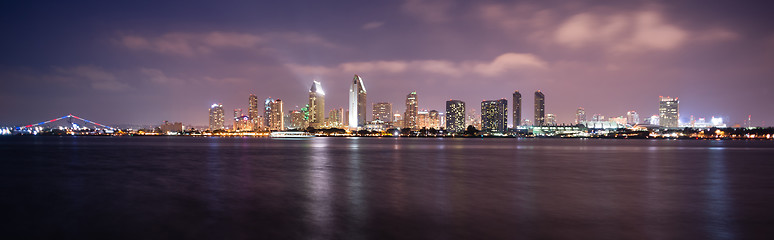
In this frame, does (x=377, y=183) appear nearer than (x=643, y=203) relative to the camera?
No

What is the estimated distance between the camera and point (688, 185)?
23.2 meters

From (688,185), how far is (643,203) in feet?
28.5

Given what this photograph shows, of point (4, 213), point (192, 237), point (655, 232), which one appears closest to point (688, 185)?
point (655, 232)

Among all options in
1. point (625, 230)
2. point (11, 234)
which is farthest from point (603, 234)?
point (11, 234)

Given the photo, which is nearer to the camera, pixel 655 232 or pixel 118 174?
pixel 655 232

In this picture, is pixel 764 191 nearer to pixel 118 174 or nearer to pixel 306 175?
pixel 306 175

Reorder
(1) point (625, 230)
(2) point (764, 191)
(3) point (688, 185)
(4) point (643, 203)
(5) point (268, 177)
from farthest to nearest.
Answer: (5) point (268, 177), (3) point (688, 185), (2) point (764, 191), (4) point (643, 203), (1) point (625, 230)

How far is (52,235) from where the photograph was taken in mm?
11344

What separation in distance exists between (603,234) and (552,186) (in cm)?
1081

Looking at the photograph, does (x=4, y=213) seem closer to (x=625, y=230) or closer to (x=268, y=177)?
(x=268, y=177)

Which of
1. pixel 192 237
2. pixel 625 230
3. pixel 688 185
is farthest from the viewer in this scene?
pixel 688 185

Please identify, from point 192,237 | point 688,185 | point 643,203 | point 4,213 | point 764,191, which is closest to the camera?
point 192,237

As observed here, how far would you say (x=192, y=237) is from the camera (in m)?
11.0

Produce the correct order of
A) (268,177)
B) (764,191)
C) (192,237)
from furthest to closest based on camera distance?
1. (268,177)
2. (764,191)
3. (192,237)
